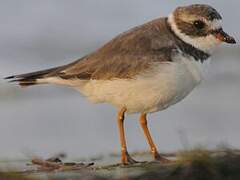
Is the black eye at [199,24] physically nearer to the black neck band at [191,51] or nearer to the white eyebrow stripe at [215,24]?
the white eyebrow stripe at [215,24]

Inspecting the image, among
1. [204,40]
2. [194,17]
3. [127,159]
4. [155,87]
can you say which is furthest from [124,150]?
[194,17]

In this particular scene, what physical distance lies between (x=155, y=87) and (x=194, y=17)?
0.77 m

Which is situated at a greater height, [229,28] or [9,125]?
[229,28]

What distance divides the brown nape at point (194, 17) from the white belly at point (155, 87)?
0.34m

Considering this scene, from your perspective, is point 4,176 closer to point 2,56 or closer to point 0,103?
point 0,103

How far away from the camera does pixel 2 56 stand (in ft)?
38.9

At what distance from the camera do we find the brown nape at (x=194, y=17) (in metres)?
7.46

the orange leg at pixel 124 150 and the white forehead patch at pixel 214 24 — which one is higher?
the white forehead patch at pixel 214 24

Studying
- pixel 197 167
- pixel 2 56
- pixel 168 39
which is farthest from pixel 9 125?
pixel 197 167

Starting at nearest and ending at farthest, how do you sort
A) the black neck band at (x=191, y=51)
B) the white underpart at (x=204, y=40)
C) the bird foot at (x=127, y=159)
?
the bird foot at (x=127, y=159)
the black neck band at (x=191, y=51)
the white underpart at (x=204, y=40)

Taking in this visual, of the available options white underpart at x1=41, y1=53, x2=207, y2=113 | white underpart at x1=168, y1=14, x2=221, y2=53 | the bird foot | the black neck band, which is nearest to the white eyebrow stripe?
white underpart at x1=168, y1=14, x2=221, y2=53

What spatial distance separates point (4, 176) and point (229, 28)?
7.56 m

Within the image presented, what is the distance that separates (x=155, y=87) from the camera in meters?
7.18

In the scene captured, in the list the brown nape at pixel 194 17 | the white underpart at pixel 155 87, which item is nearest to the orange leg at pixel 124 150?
the white underpart at pixel 155 87
